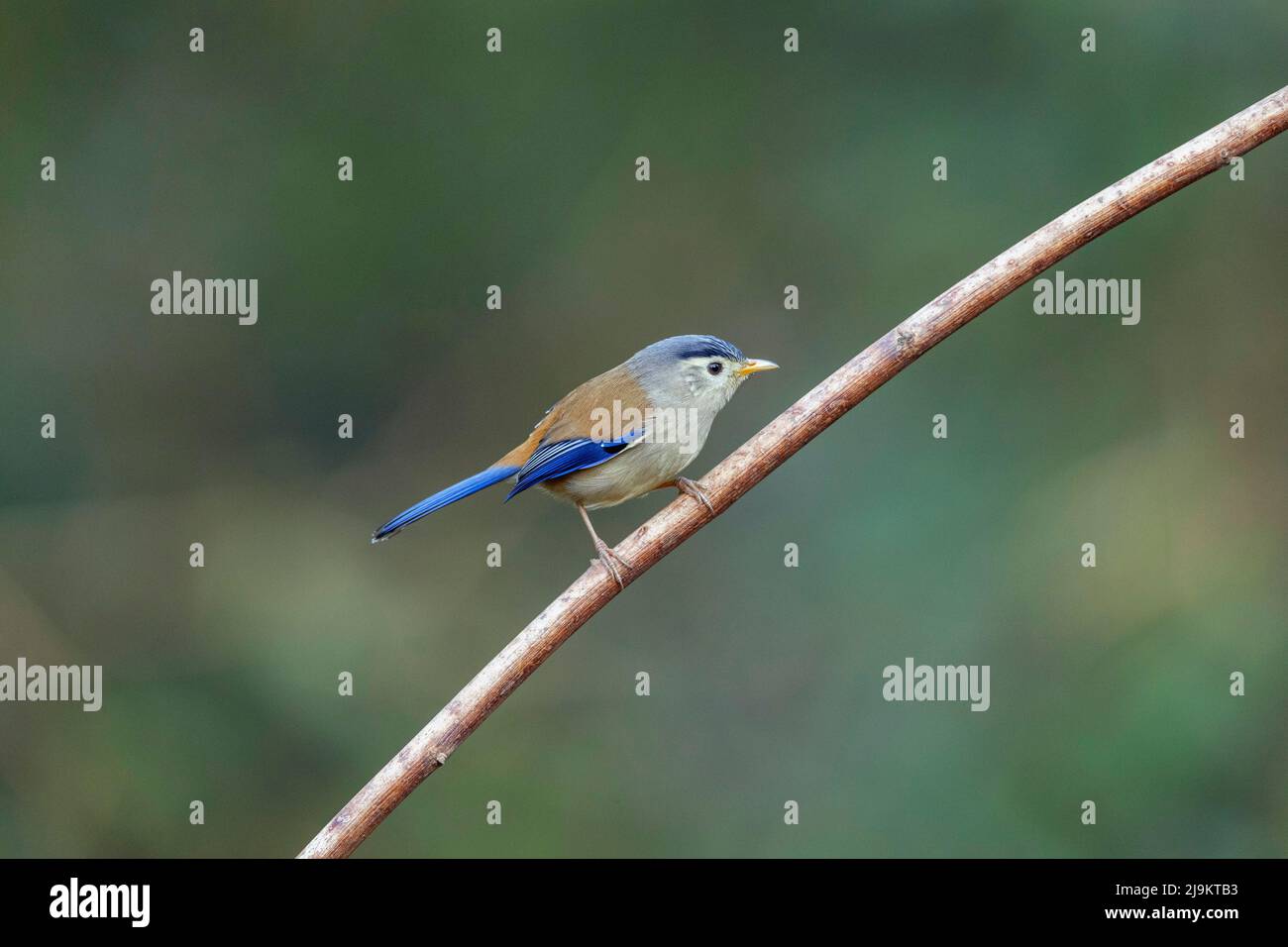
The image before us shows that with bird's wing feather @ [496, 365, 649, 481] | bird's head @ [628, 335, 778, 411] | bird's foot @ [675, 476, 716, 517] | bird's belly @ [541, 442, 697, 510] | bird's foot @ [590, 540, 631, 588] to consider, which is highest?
bird's head @ [628, 335, 778, 411]

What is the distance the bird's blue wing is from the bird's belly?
29mm

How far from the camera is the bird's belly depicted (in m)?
4.85

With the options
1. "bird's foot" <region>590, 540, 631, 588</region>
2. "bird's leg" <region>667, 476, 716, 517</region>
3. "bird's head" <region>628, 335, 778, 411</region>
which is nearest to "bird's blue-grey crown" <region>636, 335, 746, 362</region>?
"bird's head" <region>628, 335, 778, 411</region>

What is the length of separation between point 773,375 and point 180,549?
14.2 ft

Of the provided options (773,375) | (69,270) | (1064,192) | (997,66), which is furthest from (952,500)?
(69,270)

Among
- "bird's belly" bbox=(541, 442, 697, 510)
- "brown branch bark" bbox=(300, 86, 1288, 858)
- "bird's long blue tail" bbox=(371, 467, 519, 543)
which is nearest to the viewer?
"brown branch bark" bbox=(300, 86, 1288, 858)

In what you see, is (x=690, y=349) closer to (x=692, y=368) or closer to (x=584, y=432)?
(x=692, y=368)

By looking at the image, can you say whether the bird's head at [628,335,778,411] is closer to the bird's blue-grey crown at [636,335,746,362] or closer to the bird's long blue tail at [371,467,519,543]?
→ the bird's blue-grey crown at [636,335,746,362]

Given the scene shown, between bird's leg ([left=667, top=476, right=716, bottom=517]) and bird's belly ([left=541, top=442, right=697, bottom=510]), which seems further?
bird's belly ([left=541, top=442, right=697, bottom=510])

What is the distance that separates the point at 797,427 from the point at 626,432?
1.03m

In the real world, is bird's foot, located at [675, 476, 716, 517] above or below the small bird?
below

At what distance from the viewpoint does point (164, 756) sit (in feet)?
28.5

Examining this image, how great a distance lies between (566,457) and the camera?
4984 mm

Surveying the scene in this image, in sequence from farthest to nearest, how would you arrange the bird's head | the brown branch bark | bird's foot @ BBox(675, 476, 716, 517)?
the bird's head
bird's foot @ BBox(675, 476, 716, 517)
the brown branch bark
